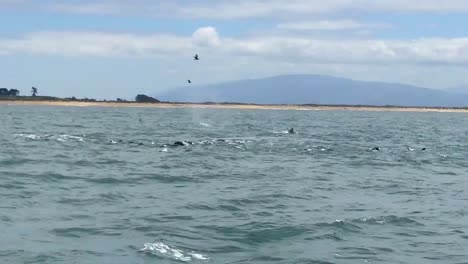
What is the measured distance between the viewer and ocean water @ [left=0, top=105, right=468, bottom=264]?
18516 millimetres

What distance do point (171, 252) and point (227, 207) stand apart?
6448 mm

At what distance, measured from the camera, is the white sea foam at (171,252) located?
17.8 metres

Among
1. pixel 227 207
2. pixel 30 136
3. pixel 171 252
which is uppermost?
pixel 30 136

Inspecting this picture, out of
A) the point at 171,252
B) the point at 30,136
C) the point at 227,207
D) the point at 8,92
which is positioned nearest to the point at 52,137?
the point at 30,136

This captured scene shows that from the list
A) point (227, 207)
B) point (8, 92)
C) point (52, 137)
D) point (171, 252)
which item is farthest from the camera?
point (8, 92)

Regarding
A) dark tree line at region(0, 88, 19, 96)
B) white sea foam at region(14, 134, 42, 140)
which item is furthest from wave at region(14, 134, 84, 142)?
dark tree line at region(0, 88, 19, 96)

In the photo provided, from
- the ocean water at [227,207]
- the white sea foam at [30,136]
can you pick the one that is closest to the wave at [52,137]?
the white sea foam at [30,136]

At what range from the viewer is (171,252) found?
18.2 m

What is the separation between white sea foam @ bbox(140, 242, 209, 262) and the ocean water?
0.02 m

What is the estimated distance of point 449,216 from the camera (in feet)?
78.9

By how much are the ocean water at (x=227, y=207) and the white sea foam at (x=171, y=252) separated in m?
0.02

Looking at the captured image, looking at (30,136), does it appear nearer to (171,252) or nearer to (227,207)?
(227,207)

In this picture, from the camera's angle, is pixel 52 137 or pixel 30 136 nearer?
pixel 52 137

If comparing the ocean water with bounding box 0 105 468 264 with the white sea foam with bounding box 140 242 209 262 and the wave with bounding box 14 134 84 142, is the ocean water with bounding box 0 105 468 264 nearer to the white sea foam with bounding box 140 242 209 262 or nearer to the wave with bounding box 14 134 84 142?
the white sea foam with bounding box 140 242 209 262
